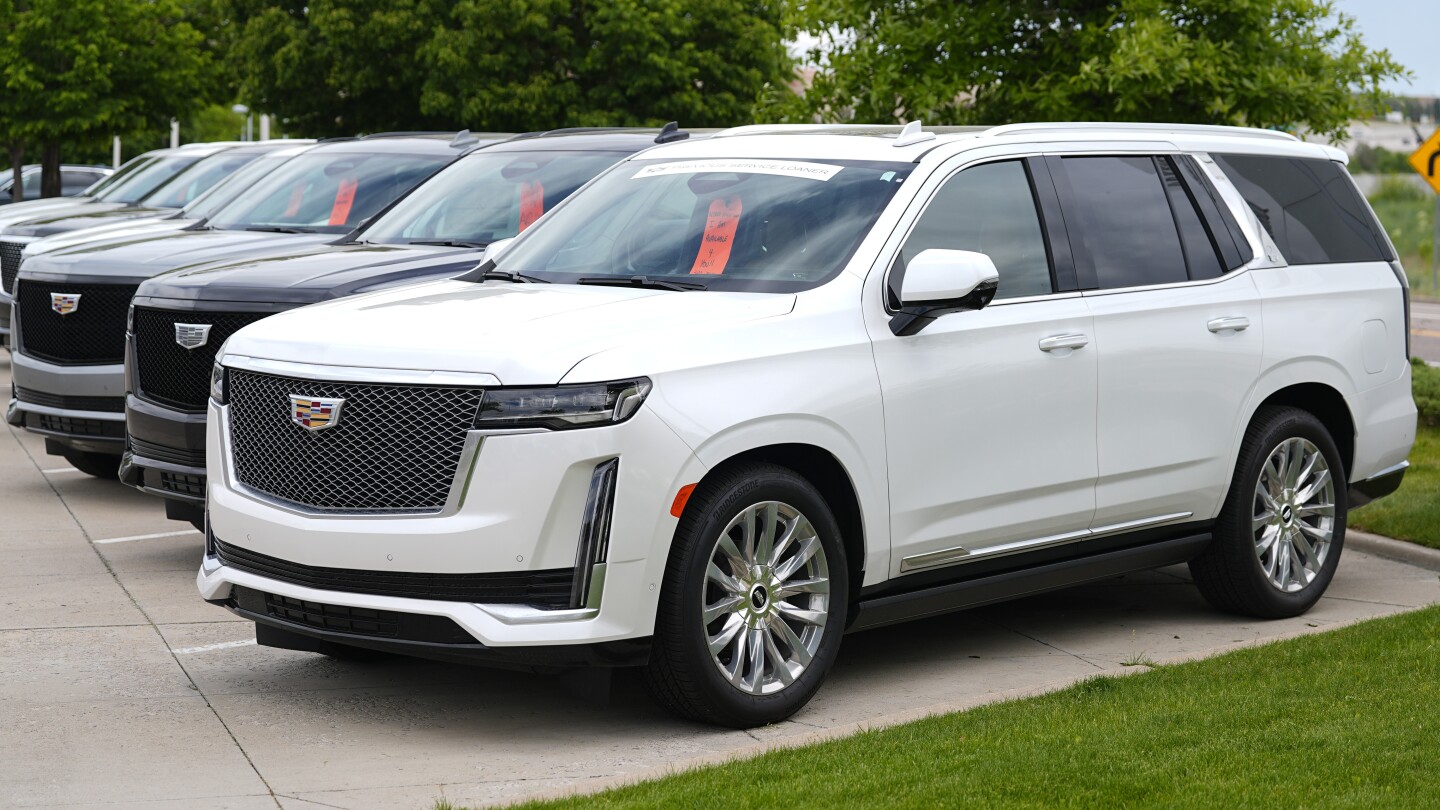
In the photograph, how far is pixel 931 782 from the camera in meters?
5.05

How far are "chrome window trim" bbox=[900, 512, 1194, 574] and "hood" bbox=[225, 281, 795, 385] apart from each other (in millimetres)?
1044

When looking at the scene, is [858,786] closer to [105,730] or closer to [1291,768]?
[1291,768]

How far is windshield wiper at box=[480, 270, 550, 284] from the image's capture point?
6781mm

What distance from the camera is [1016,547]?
261 inches

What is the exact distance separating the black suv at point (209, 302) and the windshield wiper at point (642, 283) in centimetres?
199

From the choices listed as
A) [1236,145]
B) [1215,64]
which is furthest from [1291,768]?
[1215,64]

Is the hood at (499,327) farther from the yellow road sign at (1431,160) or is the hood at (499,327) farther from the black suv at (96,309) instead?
the yellow road sign at (1431,160)

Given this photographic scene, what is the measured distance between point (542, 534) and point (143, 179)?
1493 centimetres

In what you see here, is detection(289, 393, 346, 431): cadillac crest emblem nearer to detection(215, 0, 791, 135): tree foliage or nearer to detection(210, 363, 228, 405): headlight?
detection(210, 363, 228, 405): headlight

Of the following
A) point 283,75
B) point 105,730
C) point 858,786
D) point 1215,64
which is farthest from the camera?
point 283,75

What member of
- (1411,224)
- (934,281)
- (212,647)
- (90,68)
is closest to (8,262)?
(212,647)

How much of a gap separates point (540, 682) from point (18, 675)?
1.87 meters

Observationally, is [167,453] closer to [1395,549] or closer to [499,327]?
[499,327]

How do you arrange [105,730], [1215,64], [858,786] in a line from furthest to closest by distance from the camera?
[1215,64]
[105,730]
[858,786]
